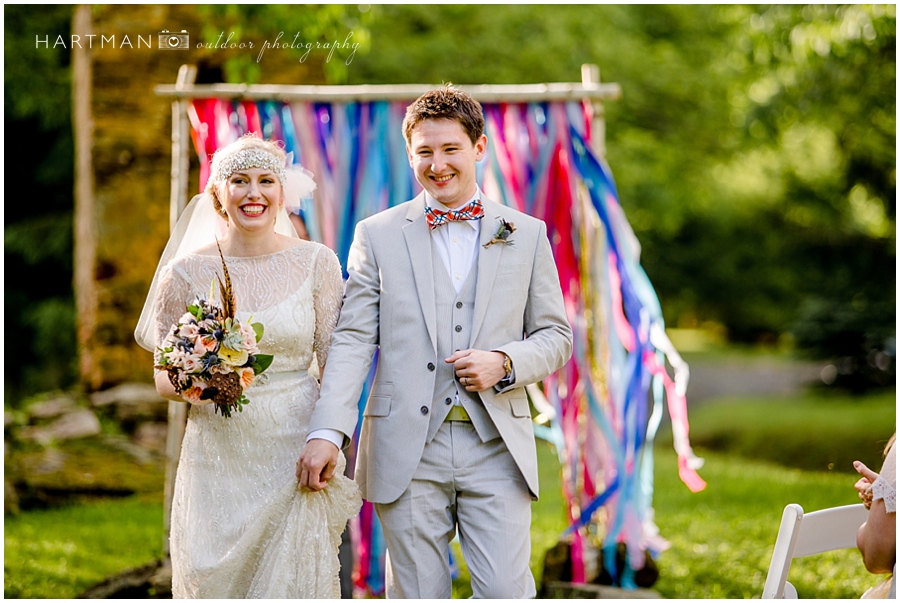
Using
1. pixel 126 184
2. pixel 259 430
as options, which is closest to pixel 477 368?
pixel 259 430

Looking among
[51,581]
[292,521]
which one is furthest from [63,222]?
[292,521]

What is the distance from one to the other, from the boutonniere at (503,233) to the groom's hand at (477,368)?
379 mm

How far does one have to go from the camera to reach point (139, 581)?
4734 mm

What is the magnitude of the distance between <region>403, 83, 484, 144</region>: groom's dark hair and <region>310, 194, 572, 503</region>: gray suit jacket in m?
0.26

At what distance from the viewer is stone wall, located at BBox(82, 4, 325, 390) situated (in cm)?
785

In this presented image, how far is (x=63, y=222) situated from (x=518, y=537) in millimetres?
10818

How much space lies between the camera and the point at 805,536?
9.52 ft

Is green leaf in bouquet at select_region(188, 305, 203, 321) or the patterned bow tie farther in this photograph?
the patterned bow tie

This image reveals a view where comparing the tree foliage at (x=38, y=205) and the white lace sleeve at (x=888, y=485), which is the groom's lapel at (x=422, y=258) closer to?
the white lace sleeve at (x=888, y=485)

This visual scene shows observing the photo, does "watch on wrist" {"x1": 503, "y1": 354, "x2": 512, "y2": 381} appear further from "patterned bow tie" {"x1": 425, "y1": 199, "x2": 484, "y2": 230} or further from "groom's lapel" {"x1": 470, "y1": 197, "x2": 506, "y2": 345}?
"patterned bow tie" {"x1": 425, "y1": 199, "x2": 484, "y2": 230}

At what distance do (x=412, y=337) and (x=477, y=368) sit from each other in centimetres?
25

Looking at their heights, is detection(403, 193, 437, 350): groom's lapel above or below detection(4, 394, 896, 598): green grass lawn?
above

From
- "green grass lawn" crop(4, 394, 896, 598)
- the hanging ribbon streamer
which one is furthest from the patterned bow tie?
"green grass lawn" crop(4, 394, 896, 598)

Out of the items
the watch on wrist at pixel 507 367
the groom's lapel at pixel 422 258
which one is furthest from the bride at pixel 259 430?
the watch on wrist at pixel 507 367
